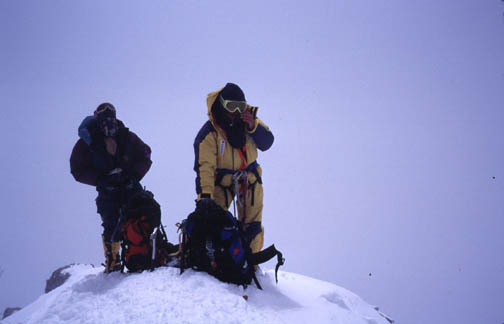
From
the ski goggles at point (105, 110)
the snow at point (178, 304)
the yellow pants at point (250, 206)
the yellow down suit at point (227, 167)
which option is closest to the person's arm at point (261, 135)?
the yellow down suit at point (227, 167)

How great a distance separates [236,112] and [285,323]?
107 inches

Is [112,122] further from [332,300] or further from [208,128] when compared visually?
[332,300]

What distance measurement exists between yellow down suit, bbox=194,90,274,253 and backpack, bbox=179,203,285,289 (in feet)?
1.41

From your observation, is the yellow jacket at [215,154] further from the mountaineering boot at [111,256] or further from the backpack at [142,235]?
the mountaineering boot at [111,256]

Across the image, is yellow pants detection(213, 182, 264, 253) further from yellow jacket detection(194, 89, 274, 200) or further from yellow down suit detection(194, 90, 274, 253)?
yellow jacket detection(194, 89, 274, 200)

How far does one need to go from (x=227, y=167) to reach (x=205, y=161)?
1.23 feet

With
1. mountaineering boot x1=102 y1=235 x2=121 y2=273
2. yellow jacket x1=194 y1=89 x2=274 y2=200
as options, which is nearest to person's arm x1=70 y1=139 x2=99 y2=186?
mountaineering boot x1=102 y1=235 x2=121 y2=273

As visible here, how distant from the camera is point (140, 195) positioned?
3.61 m

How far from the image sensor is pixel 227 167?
3738 mm

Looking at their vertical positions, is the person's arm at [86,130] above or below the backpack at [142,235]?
above

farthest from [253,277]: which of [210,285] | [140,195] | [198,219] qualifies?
[140,195]

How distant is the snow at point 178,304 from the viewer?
1959 millimetres

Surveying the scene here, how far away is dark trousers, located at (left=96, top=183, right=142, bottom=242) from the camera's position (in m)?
3.90

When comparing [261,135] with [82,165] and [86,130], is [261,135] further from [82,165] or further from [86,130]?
[82,165]
